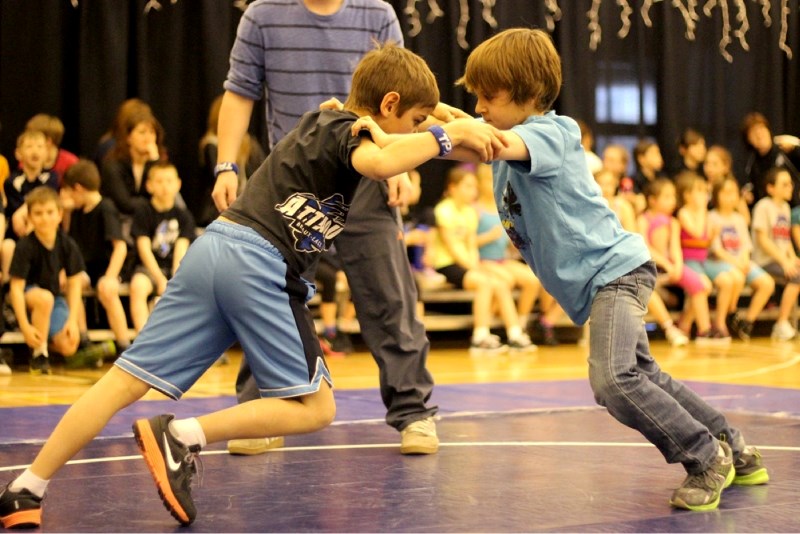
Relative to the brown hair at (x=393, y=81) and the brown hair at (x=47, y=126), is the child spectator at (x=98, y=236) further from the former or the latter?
the brown hair at (x=393, y=81)

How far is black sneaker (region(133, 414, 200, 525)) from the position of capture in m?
2.53

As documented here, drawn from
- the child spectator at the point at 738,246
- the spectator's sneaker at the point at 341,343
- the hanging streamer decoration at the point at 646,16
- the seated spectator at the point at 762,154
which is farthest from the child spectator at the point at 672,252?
the spectator's sneaker at the point at 341,343

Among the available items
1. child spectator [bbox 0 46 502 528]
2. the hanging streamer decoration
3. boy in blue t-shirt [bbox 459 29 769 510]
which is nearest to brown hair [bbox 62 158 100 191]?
the hanging streamer decoration

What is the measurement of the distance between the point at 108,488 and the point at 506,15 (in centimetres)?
655

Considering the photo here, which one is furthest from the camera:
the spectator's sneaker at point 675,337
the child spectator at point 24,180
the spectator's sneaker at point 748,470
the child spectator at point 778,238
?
the child spectator at point 778,238

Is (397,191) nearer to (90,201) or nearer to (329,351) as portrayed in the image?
(90,201)

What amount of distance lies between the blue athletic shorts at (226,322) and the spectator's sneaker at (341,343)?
4448mm

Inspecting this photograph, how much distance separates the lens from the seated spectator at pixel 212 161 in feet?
22.1

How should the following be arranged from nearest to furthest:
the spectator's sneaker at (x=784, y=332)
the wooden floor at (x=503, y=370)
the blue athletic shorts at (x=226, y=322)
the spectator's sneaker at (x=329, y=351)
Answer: the blue athletic shorts at (x=226, y=322)
the wooden floor at (x=503, y=370)
the spectator's sneaker at (x=329, y=351)
the spectator's sneaker at (x=784, y=332)

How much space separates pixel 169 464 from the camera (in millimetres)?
2555

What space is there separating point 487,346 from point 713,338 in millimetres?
1781

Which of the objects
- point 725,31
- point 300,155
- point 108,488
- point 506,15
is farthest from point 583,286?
point 725,31

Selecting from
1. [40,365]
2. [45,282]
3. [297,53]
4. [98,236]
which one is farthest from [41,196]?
[297,53]

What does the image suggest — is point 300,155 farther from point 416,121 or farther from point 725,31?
point 725,31
